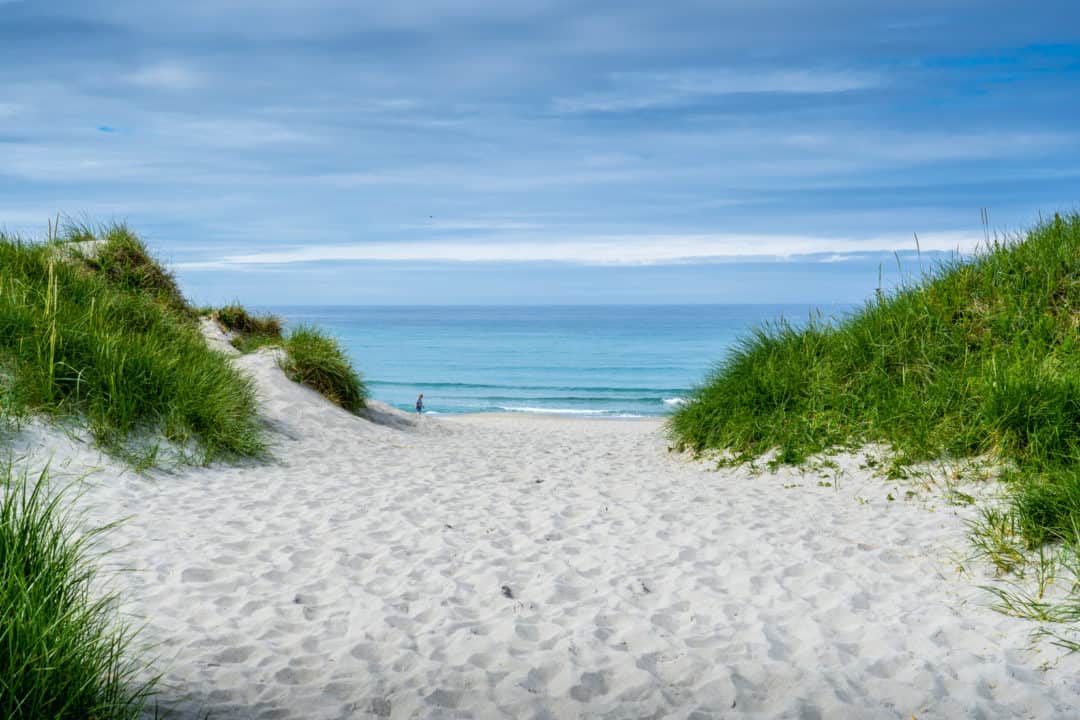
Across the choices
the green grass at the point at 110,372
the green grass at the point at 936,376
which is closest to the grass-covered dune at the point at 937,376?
the green grass at the point at 936,376

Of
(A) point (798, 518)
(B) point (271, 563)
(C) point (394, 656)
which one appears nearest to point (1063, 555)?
(A) point (798, 518)

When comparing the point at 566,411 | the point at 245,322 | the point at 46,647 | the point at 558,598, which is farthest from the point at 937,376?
the point at 566,411

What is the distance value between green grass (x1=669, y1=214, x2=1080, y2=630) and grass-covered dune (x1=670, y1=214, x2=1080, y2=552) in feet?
0.05

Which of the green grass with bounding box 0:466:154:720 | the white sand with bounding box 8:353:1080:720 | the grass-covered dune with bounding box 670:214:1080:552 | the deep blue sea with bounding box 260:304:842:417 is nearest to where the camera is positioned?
the green grass with bounding box 0:466:154:720

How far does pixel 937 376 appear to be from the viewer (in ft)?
30.9

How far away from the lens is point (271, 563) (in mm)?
5840

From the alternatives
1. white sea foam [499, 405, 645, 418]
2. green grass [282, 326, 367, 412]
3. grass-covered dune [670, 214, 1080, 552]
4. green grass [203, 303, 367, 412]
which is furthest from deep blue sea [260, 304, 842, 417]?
green grass [282, 326, 367, 412]

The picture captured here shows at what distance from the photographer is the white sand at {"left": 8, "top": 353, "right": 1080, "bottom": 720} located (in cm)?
401

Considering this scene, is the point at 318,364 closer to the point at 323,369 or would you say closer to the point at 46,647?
the point at 323,369

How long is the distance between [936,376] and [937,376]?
11cm

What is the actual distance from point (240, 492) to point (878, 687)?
6010 mm

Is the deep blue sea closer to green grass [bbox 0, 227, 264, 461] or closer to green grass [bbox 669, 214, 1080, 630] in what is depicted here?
green grass [bbox 669, 214, 1080, 630]

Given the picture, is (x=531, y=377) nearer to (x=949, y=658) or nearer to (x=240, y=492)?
(x=240, y=492)

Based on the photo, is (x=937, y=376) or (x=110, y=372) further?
(x=937, y=376)
